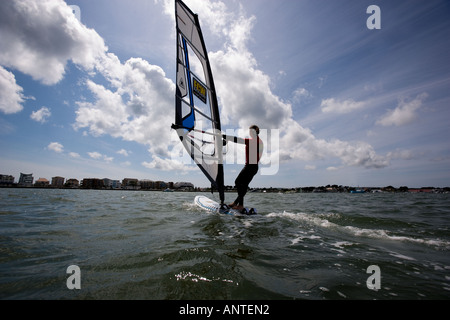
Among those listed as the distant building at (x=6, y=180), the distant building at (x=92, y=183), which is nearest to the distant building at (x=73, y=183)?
the distant building at (x=92, y=183)

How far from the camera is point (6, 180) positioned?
113 metres

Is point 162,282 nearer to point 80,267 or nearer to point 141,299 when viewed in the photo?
point 141,299

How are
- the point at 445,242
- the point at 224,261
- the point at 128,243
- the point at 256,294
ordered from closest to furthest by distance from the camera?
the point at 256,294, the point at 224,261, the point at 128,243, the point at 445,242

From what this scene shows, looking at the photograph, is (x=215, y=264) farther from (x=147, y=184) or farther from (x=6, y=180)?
(x=6, y=180)

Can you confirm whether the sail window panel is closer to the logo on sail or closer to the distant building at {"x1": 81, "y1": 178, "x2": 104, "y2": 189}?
the logo on sail

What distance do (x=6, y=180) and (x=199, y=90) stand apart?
6625 inches

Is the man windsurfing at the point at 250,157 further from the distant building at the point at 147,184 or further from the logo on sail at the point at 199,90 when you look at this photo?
the distant building at the point at 147,184

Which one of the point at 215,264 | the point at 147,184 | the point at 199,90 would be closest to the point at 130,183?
the point at 147,184

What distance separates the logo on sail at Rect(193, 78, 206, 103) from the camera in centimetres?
741

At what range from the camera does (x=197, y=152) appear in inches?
277

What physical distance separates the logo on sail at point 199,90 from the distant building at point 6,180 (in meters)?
156

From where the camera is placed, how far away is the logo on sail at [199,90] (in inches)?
292

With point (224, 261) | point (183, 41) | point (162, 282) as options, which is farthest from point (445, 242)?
point (183, 41)
